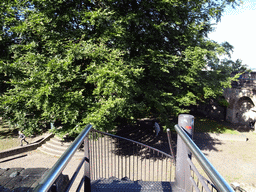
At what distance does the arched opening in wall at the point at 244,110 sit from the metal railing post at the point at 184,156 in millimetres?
22401

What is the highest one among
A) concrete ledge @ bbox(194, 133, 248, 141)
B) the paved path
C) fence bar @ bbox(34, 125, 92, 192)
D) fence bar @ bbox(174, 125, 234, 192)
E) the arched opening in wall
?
fence bar @ bbox(174, 125, 234, 192)

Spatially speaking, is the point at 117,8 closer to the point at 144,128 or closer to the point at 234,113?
the point at 144,128

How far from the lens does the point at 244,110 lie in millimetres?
21219

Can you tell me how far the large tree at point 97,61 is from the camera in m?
7.45

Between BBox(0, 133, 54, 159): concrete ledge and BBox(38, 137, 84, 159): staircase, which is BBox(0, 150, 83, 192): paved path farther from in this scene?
BBox(38, 137, 84, 159): staircase

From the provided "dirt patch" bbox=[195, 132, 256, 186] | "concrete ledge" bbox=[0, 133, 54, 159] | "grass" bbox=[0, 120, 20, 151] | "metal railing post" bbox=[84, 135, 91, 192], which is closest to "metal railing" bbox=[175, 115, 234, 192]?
"metal railing post" bbox=[84, 135, 91, 192]

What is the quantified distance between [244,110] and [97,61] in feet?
65.1

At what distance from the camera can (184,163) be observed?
204 cm

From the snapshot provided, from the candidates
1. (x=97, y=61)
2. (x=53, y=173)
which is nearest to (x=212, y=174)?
(x=53, y=173)

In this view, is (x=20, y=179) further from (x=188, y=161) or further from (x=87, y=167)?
(x=188, y=161)

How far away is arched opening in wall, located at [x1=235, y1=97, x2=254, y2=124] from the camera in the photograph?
2072 cm

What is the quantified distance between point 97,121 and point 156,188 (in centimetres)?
502

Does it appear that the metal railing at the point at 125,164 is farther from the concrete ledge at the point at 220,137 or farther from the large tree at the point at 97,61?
the concrete ledge at the point at 220,137

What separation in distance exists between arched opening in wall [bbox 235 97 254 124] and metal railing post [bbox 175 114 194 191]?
73.5 ft
